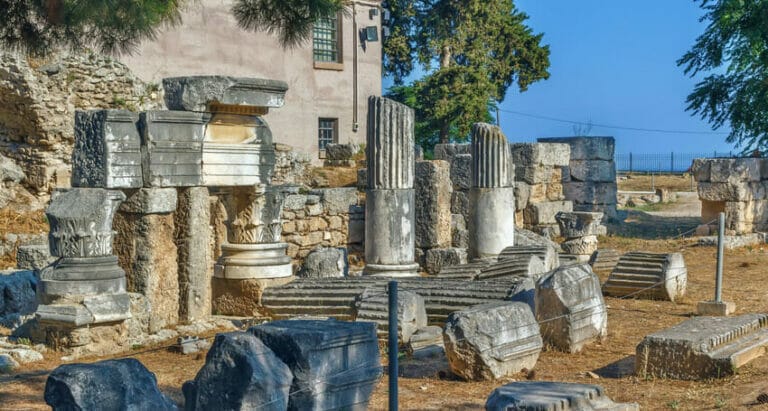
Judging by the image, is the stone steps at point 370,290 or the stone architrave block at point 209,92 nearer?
the stone steps at point 370,290

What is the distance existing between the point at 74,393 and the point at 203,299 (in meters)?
6.14

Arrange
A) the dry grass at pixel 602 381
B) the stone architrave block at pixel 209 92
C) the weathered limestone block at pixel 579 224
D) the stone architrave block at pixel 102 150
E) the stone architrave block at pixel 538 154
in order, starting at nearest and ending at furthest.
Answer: the dry grass at pixel 602 381
the stone architrave block at pixel 102 150
the stone architrave block at pixel 209 92
the weathered limestone block at pixel 579 224
the stone architrave block at pixel 538 154

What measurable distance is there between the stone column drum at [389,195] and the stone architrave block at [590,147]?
33.4ft

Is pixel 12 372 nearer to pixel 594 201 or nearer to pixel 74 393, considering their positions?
pixel 74 393

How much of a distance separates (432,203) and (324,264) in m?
2.77

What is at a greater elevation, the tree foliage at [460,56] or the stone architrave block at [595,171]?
the tree foliage at [460,56]

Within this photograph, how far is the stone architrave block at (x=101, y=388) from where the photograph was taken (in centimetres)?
547

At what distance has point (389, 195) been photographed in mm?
13281

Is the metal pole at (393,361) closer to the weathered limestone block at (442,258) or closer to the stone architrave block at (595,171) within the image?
the weathered limestone block at (442,258)

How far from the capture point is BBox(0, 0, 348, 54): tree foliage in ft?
24.5

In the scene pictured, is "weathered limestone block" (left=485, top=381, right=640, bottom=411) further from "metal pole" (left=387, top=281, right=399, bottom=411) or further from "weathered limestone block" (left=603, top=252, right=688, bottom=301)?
"weathered limestone block" (left=603, top=252, right=688, bottom=301)

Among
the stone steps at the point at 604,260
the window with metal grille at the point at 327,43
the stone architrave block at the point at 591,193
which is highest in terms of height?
the window with metal grille at the point at 327,43

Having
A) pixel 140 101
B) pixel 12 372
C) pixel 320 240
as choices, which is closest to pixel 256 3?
pixel 12 372

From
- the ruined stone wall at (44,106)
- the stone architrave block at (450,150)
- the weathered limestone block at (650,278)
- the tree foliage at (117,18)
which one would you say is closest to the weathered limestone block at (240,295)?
the tree foliage at (117,18)
